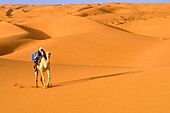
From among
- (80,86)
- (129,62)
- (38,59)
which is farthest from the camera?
(129,62)

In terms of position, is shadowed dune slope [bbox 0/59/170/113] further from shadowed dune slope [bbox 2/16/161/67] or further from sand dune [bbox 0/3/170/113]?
shadowed dune slope [bbox 2/16/161/67]

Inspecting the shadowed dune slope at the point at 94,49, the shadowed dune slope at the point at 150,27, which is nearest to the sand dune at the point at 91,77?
the shadowed dune slope at the point at 94,49

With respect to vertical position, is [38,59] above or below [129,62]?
above

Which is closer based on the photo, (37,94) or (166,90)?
(166,90)

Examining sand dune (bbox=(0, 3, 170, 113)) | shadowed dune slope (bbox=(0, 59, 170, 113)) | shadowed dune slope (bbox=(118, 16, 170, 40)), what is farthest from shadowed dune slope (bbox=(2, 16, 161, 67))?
shadowed dune slope (bbox=(118, 16, 170, 40))

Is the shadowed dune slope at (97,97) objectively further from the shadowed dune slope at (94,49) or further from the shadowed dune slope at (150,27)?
the shadowed dune slope at (150,27)

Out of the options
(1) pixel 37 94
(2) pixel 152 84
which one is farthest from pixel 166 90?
(1) pixel 37 94

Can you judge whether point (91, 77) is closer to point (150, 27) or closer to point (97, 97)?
point (97, 97)

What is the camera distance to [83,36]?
24234mm

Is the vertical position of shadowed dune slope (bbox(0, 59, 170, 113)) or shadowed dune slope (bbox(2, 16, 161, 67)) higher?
shadowed dune slope (bbox(0, 59, 170, 113))

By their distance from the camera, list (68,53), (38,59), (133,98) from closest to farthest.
Result: (133,98) < (38,59) < (68,53)

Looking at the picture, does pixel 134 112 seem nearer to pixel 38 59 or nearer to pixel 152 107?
pixel 152 107

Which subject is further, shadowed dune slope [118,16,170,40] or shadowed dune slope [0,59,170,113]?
shadowed dune slope [118,16,170,40]

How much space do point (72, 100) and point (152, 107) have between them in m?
1.63
